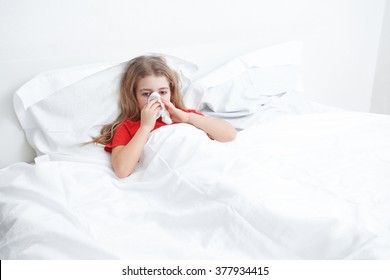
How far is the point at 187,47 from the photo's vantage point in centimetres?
155

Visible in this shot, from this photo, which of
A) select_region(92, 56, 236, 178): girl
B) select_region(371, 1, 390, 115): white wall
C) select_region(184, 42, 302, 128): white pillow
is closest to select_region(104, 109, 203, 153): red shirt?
select_region(92, 56, 236, 178): girl

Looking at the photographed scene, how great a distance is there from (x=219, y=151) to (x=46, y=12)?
75 cm

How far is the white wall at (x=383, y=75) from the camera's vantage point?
227cm

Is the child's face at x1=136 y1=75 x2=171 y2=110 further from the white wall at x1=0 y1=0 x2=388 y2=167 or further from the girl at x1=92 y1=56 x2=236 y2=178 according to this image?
the white wall at x1=0 y1=0 x2=388 y2=167

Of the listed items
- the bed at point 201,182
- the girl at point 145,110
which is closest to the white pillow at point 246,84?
the bed at point 201,182

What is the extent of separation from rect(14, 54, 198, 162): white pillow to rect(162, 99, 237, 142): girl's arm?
0.24 meters

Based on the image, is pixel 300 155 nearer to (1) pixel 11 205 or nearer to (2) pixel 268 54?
(2) pixel 268 54

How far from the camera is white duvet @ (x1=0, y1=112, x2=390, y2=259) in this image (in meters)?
0.75

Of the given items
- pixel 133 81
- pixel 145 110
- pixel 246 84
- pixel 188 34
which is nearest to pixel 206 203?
pixel 145 110

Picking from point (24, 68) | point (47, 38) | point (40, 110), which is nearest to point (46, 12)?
point (47, 38)

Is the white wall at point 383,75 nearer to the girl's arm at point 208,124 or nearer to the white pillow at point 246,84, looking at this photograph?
the white pillow at point 246,84

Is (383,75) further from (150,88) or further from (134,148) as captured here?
(134,148)

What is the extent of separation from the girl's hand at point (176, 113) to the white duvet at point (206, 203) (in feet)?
0.27

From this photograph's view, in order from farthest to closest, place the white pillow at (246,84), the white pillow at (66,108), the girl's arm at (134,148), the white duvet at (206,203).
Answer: the white pillow at (246,84)
the white pillow at (66,108)
the girl's arm at (134,148)
the white duvet at (206,203)
